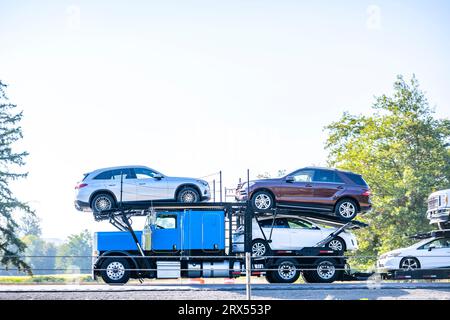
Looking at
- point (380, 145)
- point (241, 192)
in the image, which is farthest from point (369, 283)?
point (380, 145)

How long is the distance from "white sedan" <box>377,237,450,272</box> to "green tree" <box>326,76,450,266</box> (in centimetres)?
1331

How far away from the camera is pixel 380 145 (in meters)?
40.4

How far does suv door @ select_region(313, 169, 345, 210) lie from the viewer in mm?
21297

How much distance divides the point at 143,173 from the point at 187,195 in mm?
1427

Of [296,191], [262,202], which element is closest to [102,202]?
[262,202]

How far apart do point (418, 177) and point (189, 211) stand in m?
19.0

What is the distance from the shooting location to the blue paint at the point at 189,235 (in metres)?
20.7

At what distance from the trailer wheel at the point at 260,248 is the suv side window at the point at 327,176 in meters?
2.48

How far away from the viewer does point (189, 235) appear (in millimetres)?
20703

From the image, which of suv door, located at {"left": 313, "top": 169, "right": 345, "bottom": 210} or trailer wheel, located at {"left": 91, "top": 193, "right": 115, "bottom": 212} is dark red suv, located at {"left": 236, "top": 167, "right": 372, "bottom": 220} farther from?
trailer wheel, located at {"left": 91, "top": 193, "right": 115, "bottom": 212}

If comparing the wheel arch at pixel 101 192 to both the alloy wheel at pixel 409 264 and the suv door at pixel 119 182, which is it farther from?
the alloy wheel at pixel 409 264

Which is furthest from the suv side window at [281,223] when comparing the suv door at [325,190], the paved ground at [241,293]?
the paved ground at [241,293]

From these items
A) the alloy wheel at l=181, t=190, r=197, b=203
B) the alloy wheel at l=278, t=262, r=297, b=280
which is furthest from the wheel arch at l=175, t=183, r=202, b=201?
the alloy wheel at l=278, t=262, r=297, b=280
